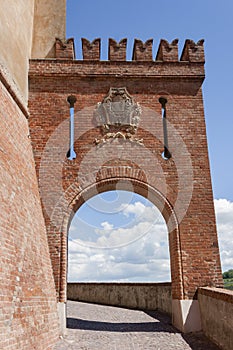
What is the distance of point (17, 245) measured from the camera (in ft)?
19.5

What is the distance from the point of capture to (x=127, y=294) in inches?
560

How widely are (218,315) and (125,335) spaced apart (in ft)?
7.79

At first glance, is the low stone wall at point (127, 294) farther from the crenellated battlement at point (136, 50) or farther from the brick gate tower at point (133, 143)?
the crenellated battlement at point (136, 50)

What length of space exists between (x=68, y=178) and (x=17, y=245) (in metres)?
3.18

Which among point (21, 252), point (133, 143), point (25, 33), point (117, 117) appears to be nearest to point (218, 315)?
point (21, 252)

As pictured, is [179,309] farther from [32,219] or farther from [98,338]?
[32,219]

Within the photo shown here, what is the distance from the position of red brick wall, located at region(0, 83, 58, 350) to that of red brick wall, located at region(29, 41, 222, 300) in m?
0.64

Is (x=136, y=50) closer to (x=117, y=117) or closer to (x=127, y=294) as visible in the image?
(x=117, y=117)

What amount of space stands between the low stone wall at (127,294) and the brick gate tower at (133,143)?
3.84 meters

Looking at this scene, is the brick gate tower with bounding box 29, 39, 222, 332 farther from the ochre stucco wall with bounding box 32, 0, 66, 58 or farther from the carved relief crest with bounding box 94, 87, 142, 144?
the ochre stucco wall with bounding box 32, 0, 66, 58

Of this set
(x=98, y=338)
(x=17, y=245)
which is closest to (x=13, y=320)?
(x=17, y=245)

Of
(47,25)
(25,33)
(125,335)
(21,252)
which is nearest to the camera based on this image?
(21,252)

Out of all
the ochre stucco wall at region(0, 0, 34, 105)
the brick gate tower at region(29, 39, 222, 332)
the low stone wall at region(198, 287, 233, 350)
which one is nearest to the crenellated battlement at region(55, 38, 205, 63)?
the brick gate tower at region(29, 39, 222, 332)

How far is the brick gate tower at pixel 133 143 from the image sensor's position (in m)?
8.40
